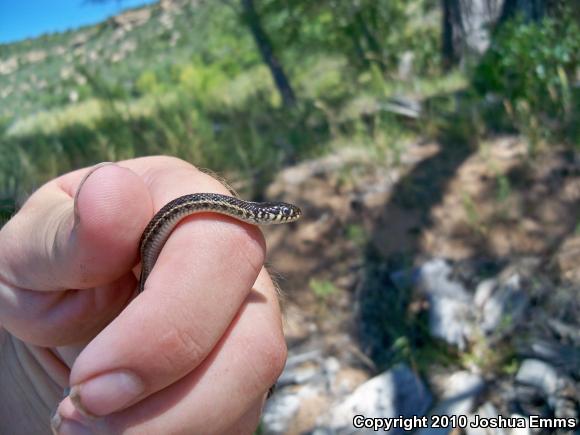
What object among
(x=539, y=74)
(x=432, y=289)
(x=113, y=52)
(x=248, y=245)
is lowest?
(x=432, y=289)

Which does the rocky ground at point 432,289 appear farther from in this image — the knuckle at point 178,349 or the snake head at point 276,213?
the knuckle at point 178,349

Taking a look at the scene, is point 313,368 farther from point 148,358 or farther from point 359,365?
point 148,358

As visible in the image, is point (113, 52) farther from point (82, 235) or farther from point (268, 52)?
point (82, 235)

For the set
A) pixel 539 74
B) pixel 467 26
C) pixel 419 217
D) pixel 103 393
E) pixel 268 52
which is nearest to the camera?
pixel 103 393

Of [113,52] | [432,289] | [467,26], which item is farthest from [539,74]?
[113,52]

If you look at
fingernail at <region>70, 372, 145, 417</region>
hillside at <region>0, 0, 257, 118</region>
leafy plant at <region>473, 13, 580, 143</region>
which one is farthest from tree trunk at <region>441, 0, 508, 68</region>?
fingernail at <region>70, 372, 145, 417</region>

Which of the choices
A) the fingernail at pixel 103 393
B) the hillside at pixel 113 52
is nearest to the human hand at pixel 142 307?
the fingernail at pixel 103 393
